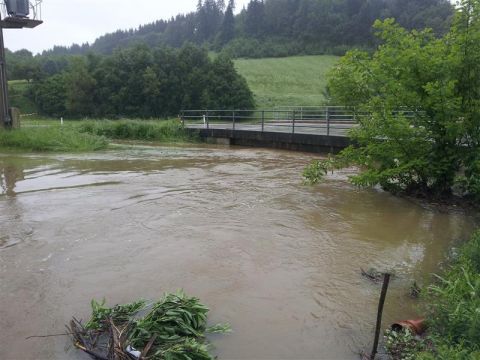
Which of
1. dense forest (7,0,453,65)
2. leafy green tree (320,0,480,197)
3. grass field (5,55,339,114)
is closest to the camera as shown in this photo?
leafy green tree (320,0,480,197)

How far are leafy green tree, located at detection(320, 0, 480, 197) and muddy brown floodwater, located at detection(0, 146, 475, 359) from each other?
0.95 meters

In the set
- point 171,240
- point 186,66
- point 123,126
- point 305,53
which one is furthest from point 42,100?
point 171,240

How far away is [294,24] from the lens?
110875 millimetres

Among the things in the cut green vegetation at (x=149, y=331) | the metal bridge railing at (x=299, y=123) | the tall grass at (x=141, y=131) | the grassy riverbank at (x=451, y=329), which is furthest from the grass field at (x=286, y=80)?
the cut green vegetation at (x=149, y=331)

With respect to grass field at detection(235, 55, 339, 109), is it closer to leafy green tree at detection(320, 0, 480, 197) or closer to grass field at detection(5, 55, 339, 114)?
grass field at detection(5, 55, 339, 114)

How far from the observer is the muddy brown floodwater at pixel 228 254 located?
4.57m

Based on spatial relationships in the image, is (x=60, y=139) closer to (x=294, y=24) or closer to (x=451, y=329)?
(x=451, y=329)

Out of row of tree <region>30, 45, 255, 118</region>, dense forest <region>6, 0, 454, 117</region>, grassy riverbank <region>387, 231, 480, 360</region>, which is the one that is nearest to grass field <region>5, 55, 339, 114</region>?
dense forest <region>6, 0, 454, 117</region>

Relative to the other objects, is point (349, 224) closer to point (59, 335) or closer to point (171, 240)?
point (171, 240)

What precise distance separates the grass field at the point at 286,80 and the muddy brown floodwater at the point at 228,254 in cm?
4169

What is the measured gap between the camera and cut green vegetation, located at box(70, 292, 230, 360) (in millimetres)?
3838

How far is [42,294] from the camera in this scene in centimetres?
525

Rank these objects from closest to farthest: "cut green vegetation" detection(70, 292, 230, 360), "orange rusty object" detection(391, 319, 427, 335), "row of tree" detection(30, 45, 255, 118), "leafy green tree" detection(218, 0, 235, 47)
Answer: "cut green vegetation" detection(70, 292, 230, 360), "orange rusty object" detection(391, 319, 427, 335), "row of tree" detection(30, 45, 255, 118), "leafy green tree" detection(218, 0, 235, 47)

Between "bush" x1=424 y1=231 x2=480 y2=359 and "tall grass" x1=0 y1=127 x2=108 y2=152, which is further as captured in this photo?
"tall grass" x1=0 y1=127 x2=108 y2=152
